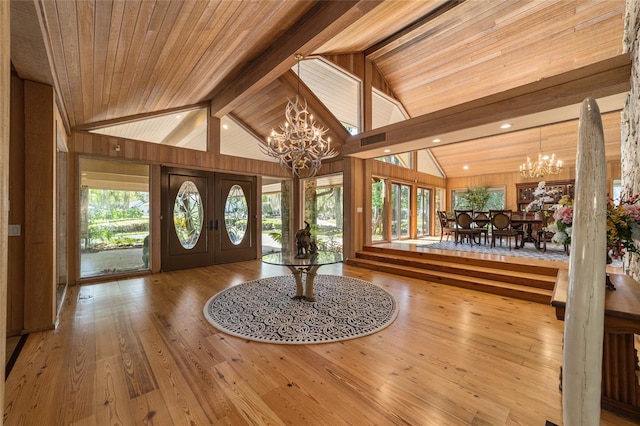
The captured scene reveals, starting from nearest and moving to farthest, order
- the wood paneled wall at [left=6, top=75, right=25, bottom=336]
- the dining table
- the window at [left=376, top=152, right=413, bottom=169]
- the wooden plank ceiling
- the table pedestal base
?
the wooden plank ceiling, the wood paneled wall at [left=6, top=75, right=25, bottom=336], the table pedestal base, the dining table, the window at [left=376, top=152, right=413, bottom=169]

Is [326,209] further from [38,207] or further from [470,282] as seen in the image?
[38,207]

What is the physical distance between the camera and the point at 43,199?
109 inches

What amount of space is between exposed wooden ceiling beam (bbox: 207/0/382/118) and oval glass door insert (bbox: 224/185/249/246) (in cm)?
222

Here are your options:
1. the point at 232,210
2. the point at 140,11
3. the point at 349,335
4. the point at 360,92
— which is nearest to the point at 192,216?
the point at 232,210

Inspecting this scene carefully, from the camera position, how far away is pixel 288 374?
1.99 m

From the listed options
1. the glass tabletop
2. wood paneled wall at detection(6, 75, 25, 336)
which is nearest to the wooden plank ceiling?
wood paneled wall at detection(6, 75, 25, 336)

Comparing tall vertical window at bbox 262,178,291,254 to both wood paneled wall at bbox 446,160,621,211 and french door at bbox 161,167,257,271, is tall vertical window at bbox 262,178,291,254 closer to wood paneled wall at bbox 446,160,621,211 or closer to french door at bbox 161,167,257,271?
french door at bbox 161,167,257,271

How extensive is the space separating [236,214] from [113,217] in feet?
7.94

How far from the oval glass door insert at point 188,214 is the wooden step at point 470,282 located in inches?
149

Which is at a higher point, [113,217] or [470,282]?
[113,217]

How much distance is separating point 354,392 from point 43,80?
411 centimetres

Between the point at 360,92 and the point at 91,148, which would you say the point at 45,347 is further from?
the point at 360,92

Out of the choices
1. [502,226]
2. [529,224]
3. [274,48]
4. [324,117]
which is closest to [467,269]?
[502,226]

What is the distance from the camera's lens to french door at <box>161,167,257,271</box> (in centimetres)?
542
